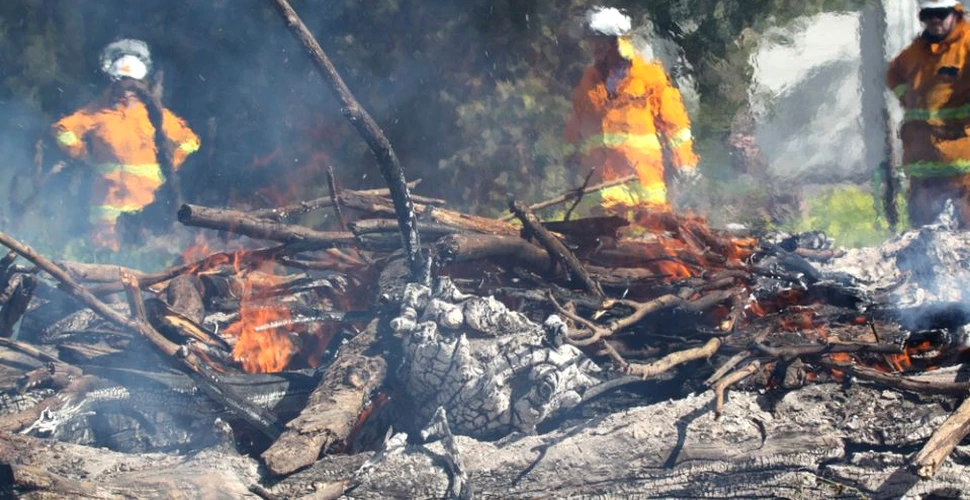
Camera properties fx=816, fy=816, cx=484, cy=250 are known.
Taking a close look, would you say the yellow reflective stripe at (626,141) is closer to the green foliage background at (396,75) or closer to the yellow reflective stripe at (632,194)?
the yellow reflective stripe at (632,194)

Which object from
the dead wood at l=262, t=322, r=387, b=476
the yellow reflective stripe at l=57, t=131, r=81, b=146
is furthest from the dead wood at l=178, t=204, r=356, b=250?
the yellow reflective stripe at l=57, t=131, r=81, b=146

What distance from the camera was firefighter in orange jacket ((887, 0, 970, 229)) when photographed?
6.96 metres

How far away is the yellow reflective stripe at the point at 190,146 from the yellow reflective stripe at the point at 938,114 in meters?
7.82

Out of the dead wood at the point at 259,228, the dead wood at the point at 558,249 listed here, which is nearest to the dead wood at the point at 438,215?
the dead wood at the point at 259,228

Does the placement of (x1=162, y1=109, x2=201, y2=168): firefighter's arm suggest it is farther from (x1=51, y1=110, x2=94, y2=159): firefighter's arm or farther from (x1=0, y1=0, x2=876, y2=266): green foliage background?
(x1=51, y1=110, x2=94, y2=159): firefighter's arm

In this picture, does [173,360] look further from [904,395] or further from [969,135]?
[969,135]

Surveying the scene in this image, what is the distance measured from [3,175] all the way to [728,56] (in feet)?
32.4

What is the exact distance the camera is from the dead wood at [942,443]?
3.45m

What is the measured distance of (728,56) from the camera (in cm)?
1001

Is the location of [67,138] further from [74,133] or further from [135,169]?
[135,169]

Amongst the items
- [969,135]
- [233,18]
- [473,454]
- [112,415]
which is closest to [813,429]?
[473,454]

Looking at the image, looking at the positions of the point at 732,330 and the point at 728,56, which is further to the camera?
the point at 728,56

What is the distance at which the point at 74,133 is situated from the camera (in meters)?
9.63

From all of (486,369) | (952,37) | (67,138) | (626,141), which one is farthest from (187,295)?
(952,37)
